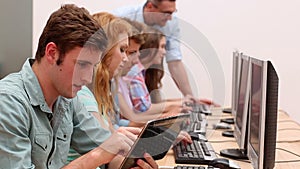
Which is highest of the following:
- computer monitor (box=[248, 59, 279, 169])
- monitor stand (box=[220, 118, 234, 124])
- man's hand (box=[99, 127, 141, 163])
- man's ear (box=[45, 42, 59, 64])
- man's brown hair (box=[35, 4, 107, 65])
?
man's brown hair (box=[35, 4, 107, 65])

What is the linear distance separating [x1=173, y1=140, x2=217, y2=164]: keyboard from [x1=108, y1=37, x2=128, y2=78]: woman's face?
0.36 meters

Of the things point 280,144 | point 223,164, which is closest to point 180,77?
point 280,144

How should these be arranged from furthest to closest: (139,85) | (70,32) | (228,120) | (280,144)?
1. (228,120)
2. (139,85)
3. (280,144)
4. (70,32)

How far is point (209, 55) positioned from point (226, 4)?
2.13 metres

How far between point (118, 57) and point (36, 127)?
0.51m

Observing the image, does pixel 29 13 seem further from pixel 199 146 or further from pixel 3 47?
pixel 199 146

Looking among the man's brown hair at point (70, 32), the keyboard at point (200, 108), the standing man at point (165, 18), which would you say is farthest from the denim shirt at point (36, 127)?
the standing man at point (165, 18)

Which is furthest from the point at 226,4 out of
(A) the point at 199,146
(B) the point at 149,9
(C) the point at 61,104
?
(C) the point at 61,104

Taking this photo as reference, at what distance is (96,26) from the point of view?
3.80 feet

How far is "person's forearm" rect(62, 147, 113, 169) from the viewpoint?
1.17 metres

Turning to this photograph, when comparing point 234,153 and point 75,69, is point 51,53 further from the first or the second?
point 234,153

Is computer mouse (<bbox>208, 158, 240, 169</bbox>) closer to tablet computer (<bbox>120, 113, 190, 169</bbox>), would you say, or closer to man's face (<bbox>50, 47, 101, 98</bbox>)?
tablet computer (<bbox>120, 113, 190, 169</bbox>)

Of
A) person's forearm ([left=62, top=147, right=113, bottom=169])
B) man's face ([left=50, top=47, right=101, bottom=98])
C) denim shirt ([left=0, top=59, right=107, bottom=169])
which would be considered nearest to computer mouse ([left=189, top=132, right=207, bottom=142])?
denim shirt ([left=0, top=59, right=107, bottom=169])

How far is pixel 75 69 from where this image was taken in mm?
1126
